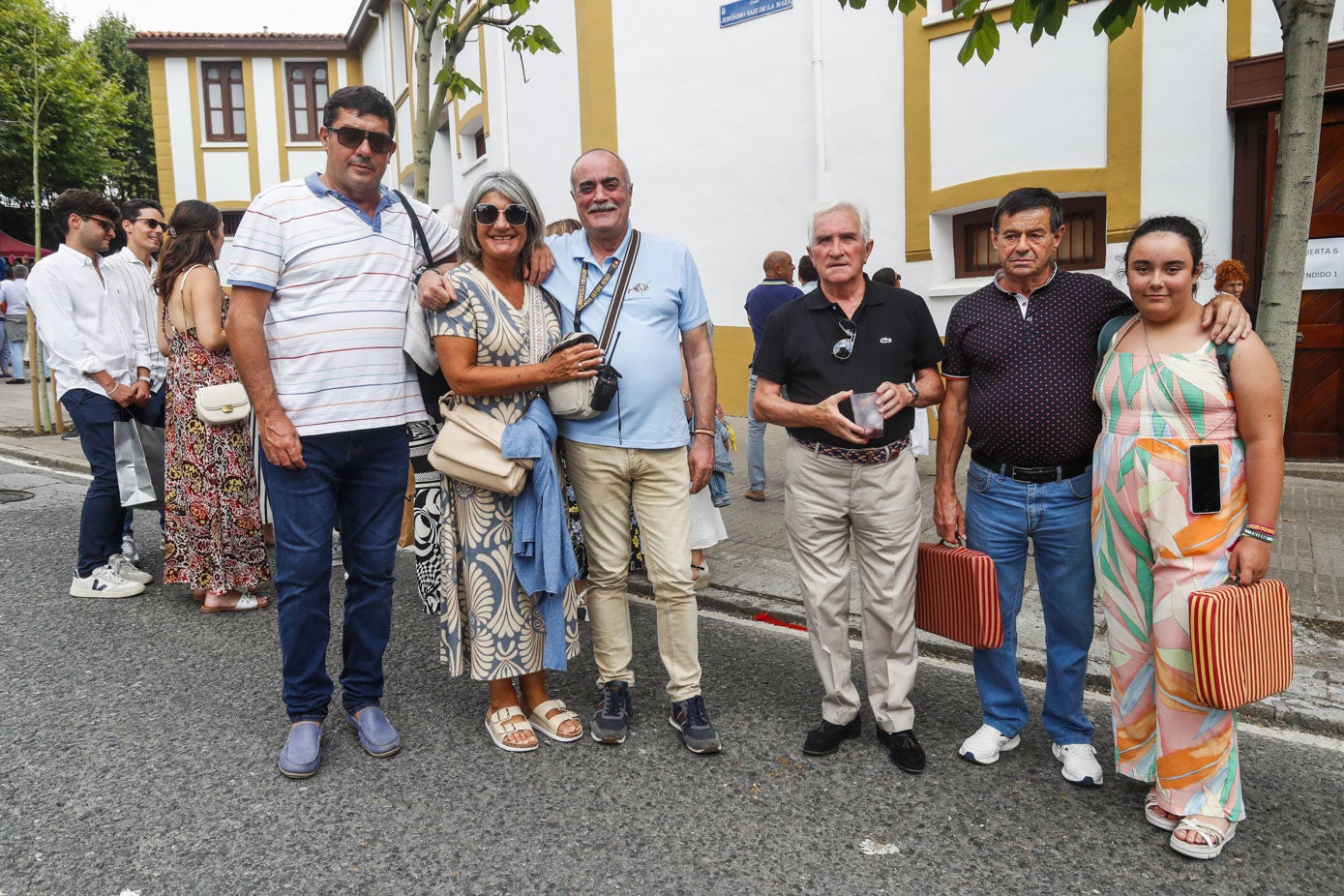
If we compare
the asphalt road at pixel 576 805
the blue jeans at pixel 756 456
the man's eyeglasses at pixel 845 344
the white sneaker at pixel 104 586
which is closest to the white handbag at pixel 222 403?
the white sneaker at pixel 104 586

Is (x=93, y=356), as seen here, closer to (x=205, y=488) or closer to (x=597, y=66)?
(x=205, y=488)

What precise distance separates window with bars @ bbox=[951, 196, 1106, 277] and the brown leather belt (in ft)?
17.2

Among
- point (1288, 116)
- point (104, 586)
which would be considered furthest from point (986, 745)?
point (104, 586)

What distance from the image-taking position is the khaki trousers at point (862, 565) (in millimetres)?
3395

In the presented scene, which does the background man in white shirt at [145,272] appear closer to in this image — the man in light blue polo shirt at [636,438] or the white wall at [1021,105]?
the man in light blue polo shirt at [636,438]

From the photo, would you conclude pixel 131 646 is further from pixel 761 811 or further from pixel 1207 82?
pixel 1207 82

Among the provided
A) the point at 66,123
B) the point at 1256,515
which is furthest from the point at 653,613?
the point at 66,123

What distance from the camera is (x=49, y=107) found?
2430 centimetres

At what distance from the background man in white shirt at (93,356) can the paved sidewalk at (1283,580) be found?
2936 mm

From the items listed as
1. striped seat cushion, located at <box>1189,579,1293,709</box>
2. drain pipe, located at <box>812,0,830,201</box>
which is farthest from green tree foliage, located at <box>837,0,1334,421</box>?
drain pipe, located at <box>812,0,830,201</box>

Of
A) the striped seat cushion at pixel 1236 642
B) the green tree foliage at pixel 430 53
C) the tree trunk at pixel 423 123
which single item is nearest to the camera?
the striped seat cushion at pixel 1236 642

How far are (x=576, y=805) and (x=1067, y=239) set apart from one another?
25.2 ft

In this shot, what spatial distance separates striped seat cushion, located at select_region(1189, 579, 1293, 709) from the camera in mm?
2701

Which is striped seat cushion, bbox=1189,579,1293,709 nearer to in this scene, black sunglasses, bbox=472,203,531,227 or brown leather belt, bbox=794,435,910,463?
brown leather belt, bbox=794,435,910,463
